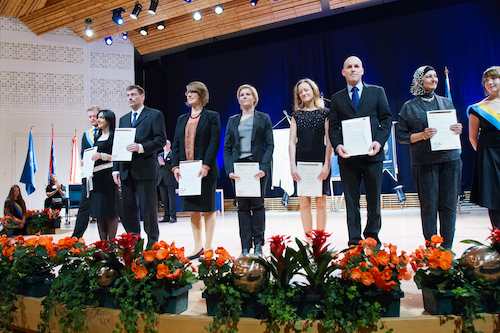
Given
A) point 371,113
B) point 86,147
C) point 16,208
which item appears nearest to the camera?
point 371,113

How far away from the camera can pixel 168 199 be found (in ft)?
22.3

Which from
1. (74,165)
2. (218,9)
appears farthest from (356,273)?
(74,165)

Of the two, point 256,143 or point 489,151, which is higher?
point 256,143

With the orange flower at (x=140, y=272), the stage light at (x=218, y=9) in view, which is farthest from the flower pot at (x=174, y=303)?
the stage light at (x=218, y=9)

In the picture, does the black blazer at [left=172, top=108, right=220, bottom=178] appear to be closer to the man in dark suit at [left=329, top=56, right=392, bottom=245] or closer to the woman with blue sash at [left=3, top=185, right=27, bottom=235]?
the man in dark suit at [left=329, top=56, right=392, bottom=245]

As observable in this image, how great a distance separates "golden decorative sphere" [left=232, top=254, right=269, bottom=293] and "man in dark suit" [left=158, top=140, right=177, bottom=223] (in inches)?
204

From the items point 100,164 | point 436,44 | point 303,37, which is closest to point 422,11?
point 436,44

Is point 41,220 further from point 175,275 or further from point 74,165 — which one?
point 175,275

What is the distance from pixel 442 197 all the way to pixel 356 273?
3.90 ft

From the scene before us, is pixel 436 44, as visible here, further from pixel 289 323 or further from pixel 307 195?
pixel 289 323

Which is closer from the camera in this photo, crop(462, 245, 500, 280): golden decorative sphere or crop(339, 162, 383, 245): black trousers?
crop(462, 245, 500, 280): golden decorative sphere

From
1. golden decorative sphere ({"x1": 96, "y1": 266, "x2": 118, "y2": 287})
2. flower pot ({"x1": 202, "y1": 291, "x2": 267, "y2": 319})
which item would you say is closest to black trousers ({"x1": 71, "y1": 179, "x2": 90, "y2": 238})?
golden decorative sphere ({"x1": 96, "y1": 266, "x2": 118, "y2": 287})

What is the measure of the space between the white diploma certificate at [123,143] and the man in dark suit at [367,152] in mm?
1426

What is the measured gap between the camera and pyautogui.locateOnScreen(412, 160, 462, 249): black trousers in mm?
2213
